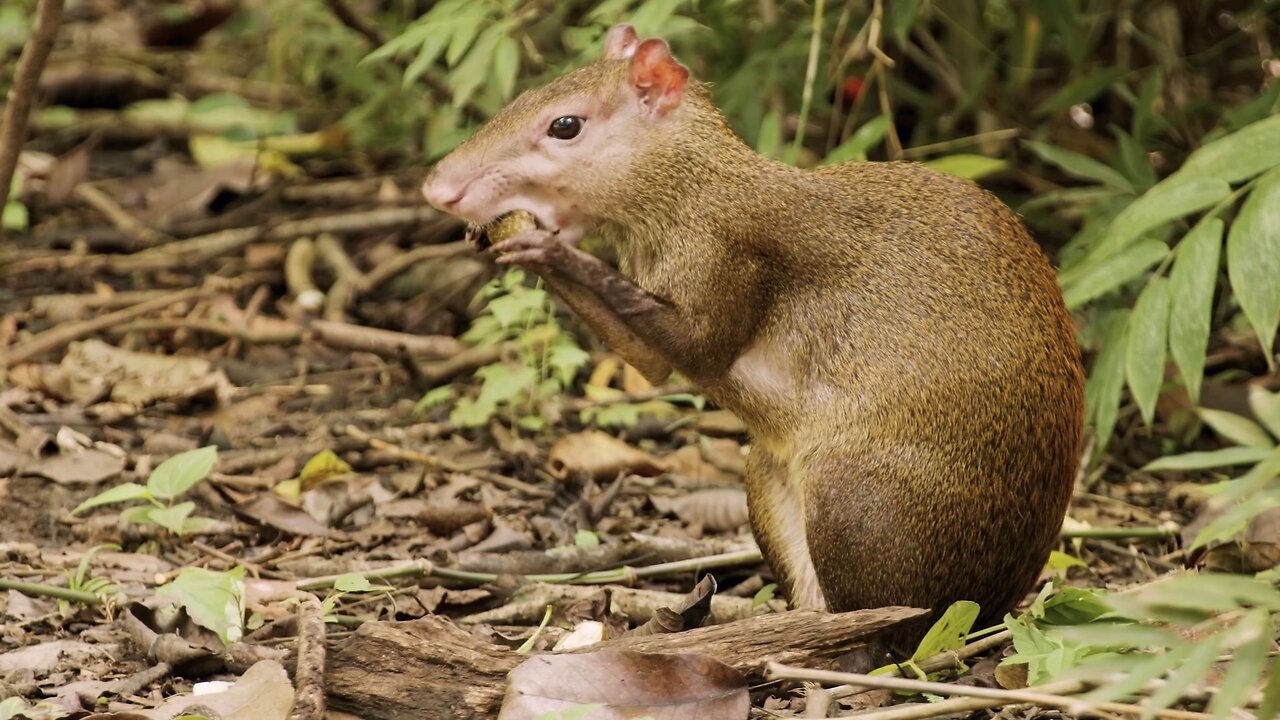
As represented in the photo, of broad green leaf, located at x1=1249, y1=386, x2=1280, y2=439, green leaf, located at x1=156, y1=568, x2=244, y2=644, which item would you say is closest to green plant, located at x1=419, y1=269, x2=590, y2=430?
green leaf, located at x1=156, y1=568, x2=244, y2=644

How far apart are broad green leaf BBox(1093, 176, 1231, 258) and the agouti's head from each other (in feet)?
3.93

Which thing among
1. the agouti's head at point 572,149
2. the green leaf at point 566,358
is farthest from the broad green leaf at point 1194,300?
the green leaf at point 566,358

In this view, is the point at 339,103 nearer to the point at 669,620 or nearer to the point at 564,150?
the point at 564,150

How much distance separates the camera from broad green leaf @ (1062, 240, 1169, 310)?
4141mm

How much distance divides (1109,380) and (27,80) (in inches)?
126

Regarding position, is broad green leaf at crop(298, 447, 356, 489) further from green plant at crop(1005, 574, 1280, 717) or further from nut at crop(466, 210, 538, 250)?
green plant at crop(1005, 574, 1280, 717)

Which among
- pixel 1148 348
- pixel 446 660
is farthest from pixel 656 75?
pixel 446 660

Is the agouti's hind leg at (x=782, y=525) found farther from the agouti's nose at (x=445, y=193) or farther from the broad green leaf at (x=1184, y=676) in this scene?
the broad green leaf at (x=1184, y=676)

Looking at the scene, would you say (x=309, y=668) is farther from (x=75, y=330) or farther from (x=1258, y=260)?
(x=75, y=330)

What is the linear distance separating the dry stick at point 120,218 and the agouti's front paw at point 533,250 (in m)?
3.74

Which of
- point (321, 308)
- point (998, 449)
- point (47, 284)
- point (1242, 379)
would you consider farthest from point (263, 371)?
point (1242, 379)

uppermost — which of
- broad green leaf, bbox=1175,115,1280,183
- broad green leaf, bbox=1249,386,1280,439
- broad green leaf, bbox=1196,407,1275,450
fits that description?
broad green leaf, bbox=1175,115,1280,183

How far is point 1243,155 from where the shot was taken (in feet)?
12.8

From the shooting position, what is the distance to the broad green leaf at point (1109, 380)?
4.17 meters
